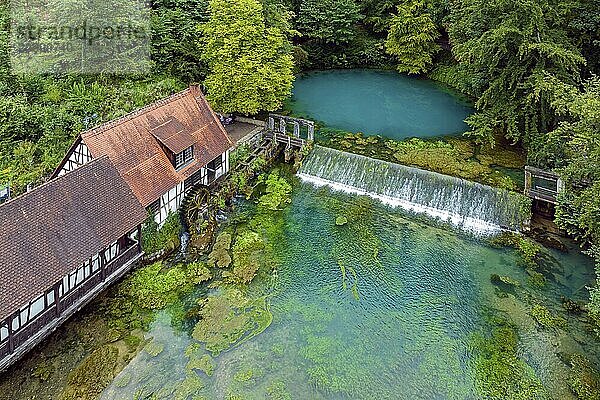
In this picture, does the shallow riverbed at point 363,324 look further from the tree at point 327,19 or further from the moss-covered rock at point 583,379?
the tree at point 327,19

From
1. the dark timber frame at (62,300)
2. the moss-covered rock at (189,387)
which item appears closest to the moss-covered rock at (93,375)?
the dark timber frame at (62,300)

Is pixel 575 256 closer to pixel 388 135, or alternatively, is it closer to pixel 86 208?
pixel 388 135

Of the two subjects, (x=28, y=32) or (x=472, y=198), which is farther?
(x=28, y=32)

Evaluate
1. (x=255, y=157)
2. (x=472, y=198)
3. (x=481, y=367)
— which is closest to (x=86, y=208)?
(x=255, y=157)

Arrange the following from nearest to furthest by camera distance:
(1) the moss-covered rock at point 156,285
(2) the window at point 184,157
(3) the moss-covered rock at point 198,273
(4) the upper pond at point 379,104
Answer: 1. (1) the moss-covered rock at point 156,285
2. (3) the moss-covered rock at point 198,273
3. (2) the window at point 184,157
4. (4) the upper pond at point 379,104

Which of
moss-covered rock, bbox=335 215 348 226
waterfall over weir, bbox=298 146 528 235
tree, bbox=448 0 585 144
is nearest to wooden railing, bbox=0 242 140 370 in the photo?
moss-covered rock, bbox=335 215 348 226

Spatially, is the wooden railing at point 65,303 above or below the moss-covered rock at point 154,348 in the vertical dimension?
above

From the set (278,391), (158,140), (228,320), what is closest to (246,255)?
(228,320)
